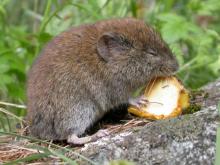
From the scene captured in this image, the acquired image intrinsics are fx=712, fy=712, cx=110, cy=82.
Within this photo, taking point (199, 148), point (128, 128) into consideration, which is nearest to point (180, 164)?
point (199, 148)

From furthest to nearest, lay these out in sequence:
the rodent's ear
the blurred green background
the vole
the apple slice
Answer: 1. the blurred green background
2. the rodent's ear
3. the vole
4. the apple slice

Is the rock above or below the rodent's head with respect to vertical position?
below

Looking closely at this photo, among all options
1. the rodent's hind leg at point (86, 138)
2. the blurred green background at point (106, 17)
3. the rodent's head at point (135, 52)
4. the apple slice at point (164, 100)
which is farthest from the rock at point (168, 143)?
the blurred green background at point (106, 17)

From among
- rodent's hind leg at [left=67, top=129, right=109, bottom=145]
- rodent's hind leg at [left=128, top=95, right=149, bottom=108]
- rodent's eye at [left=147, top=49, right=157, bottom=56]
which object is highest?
rodent's eye at [left=147, top=49, right=157, bottom=56]

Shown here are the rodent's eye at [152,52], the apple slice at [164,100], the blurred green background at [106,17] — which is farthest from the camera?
the blurred green background at [106,17]

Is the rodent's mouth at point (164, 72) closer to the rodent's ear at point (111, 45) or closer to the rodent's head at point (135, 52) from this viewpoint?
the rodent's head at point (135, 52)

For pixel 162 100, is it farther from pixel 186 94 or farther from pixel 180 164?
pixel 180 164

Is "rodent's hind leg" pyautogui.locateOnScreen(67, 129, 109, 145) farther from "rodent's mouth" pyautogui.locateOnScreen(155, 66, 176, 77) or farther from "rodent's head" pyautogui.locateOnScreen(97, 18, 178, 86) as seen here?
"rodent's mouth" pyautogui.locateOnScreen(155, 66, 176, 77)

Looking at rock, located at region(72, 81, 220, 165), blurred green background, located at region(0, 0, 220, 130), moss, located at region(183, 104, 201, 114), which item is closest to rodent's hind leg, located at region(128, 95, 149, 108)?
moss, located at region(183, 104, 201, 114)
